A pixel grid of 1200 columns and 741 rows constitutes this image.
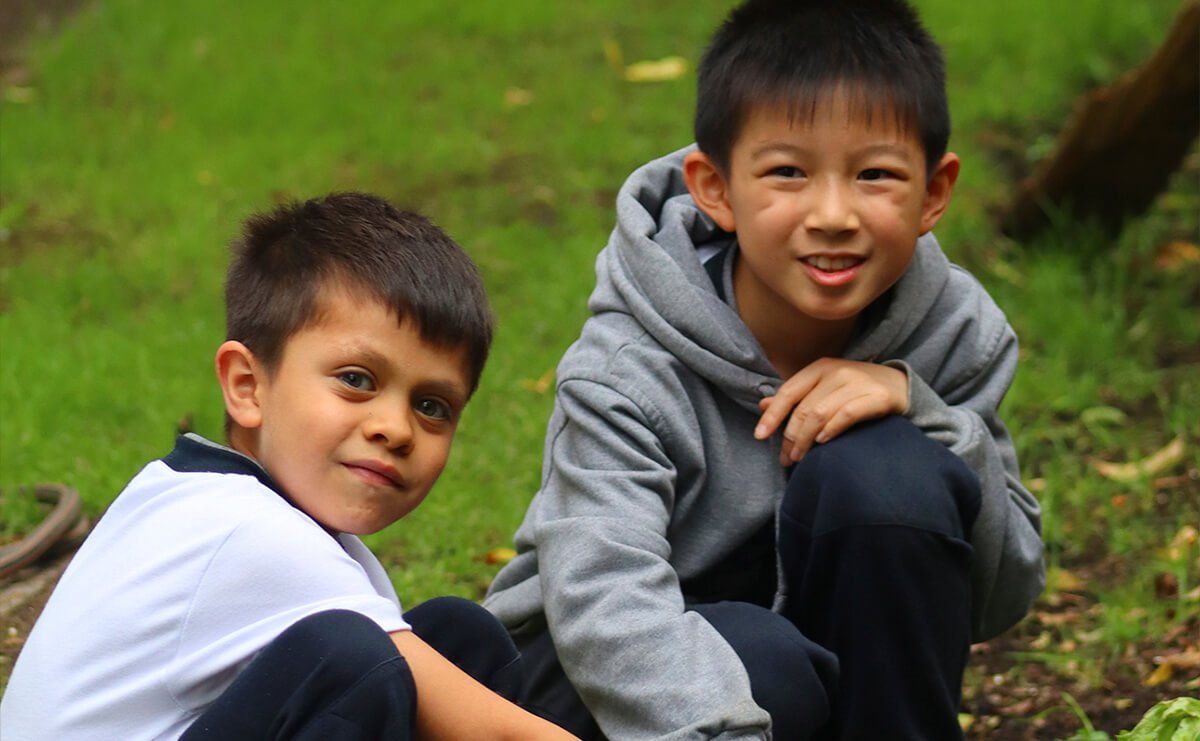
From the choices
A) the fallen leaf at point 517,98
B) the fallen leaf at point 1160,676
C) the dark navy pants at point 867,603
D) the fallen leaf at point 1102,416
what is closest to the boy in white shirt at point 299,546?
the dark navy pants at point 867,603

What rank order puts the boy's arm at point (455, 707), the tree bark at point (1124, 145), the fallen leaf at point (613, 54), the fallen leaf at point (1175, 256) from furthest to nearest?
the fallen leaf at point (613, 54)
the fallen leaf at point (1175, 256)
the tree bark at point (1124, 145)
the boy's arm at point (455, 707)

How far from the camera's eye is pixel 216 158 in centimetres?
541

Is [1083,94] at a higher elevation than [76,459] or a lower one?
higher

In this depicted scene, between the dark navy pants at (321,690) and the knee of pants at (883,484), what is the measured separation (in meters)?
0.80

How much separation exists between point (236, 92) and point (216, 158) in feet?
1.58

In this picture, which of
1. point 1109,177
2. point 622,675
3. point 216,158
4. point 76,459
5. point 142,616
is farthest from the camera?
point 216,158

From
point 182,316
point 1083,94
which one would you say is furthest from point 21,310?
point 1083,94

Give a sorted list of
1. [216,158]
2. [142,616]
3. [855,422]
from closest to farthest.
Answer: [142,616] → [855,422] → [216,158]

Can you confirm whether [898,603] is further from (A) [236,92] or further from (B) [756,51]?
(A) [236,92]

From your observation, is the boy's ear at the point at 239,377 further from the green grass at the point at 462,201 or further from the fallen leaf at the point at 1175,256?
the fallen leaf at the point at 1175,256

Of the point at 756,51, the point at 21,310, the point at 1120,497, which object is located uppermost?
the point at 756,51

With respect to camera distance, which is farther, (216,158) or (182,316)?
(216,158)

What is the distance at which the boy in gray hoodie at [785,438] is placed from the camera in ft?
7.66

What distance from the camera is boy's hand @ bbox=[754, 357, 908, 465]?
2.50 meters
